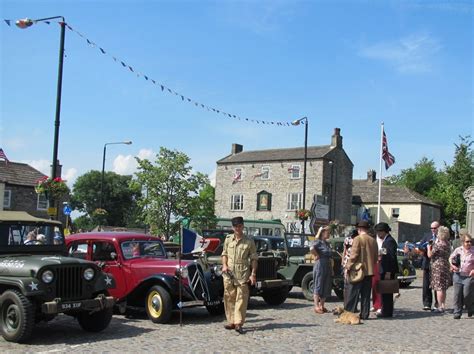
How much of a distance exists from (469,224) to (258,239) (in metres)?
18.7

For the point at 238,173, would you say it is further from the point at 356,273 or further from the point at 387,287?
the point at 356,273

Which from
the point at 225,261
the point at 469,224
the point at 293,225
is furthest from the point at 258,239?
the point at 293,225

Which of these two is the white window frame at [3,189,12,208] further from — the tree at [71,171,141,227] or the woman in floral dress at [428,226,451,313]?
the woman in floral dress at [428,226,451,313]

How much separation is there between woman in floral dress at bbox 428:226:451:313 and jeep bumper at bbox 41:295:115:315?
677 centimetres

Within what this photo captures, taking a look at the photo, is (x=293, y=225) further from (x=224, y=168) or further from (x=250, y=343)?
(x=250, y=343)

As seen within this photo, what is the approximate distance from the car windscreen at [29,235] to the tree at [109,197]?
63596 mm

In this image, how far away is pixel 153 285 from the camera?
1008 cm

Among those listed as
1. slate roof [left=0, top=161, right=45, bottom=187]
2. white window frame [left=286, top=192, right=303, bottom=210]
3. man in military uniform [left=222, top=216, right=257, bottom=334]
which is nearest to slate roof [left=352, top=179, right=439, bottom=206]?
white window frame [left=286, top=192, right=303, bottom=210]

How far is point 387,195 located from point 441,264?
53.1 meters

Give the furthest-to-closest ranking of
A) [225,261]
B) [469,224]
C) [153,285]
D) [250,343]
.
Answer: [469,224] → [153,285] → [225,261] → [250,343]

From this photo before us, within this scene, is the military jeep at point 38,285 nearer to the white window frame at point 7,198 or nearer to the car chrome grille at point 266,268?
the car chrome grille at point 266,268

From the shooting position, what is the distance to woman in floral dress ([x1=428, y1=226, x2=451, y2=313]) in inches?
455

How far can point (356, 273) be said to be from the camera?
10156 mm

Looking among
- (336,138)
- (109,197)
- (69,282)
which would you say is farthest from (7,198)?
(69,282)
